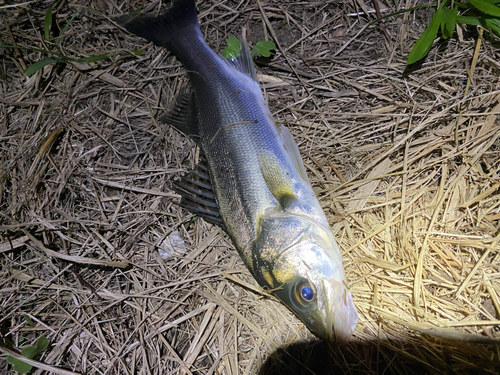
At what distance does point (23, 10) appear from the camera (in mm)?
3014

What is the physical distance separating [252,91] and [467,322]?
2.33 meters

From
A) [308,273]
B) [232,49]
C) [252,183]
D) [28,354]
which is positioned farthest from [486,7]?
[28,354]

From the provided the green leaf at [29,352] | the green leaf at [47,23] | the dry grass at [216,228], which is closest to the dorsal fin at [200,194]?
the dry grass at [216,228]

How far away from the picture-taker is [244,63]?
2645 mm

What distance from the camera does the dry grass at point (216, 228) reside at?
7.14 feet

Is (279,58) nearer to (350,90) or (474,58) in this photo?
(350,90)

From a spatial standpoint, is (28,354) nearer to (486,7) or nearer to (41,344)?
(41,344)

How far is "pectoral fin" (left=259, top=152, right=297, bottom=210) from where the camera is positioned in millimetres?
2182

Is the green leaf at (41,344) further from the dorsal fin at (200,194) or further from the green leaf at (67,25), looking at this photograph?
the green leaf at (67,25)

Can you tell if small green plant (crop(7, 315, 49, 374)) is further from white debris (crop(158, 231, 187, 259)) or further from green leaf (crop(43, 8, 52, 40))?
green leaf (crop(43, 8, 52, 40))

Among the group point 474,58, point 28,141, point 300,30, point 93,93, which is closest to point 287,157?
point 300,30

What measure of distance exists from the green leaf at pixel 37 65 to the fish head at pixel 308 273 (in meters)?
2.65

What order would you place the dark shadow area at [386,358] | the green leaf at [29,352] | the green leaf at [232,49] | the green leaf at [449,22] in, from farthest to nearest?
1. the green leaf at [232,49]
2. the green leaf at [29,352]
3. the green leaf at [449,22]
4. the dark shadow area at [386,358]

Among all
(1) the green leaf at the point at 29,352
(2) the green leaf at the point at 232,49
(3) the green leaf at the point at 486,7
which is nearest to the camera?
(3) the green leaf at the point at 486,7
